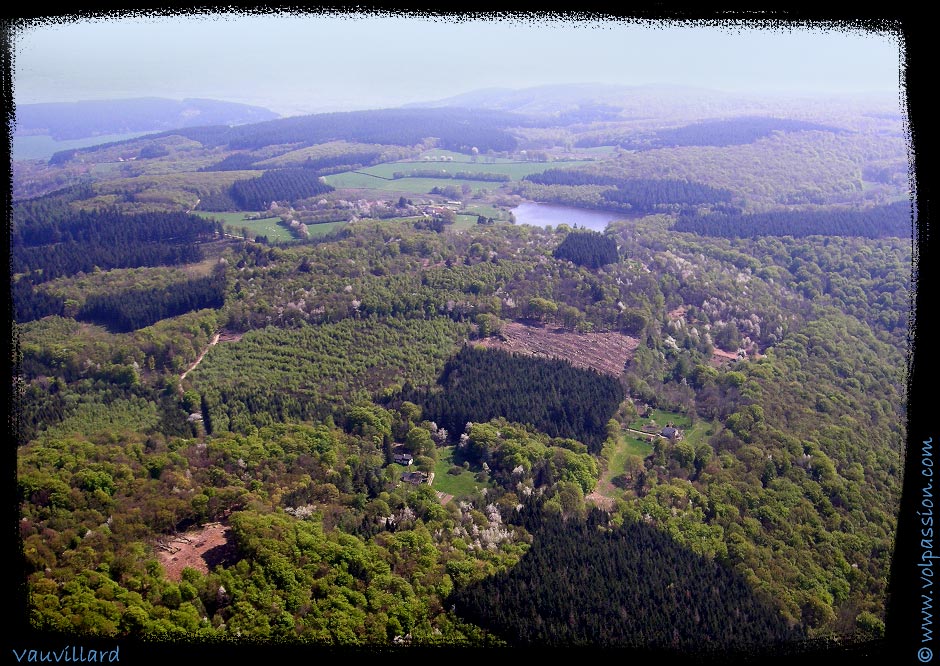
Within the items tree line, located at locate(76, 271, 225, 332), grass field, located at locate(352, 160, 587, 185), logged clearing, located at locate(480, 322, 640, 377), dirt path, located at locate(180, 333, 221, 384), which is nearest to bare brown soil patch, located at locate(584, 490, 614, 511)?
logged clearing, located at locate(480, 322, 640, 377)

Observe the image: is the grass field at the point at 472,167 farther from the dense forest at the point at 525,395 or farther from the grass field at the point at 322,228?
the dense forest at the point at 525,395

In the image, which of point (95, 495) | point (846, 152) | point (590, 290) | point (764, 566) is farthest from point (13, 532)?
point (846, 152)

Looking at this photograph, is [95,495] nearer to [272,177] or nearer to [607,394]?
[607,394]

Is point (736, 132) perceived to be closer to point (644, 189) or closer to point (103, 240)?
point (644, 189)

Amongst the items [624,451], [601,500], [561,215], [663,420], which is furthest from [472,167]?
[601,500]

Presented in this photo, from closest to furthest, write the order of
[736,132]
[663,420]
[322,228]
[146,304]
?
[663,420], [146,304], [322,228], [736,132]

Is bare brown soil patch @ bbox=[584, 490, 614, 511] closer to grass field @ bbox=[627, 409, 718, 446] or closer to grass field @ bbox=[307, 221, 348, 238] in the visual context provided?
grass field @ bbox=[627, 409, 718, 446]

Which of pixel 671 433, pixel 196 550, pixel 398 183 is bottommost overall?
pixel 671 433
